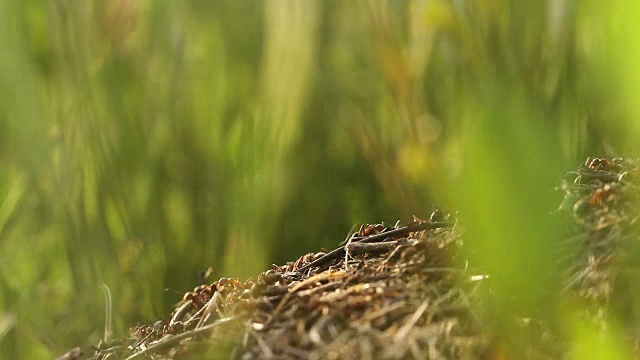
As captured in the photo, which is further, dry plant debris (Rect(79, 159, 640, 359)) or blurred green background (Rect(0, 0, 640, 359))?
blurred green background (Rect(0, 0, 640, 359))

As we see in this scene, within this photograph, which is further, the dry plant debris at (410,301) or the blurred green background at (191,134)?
the blurred green background at (191,134)

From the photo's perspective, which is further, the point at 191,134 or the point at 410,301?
the point at 191,134

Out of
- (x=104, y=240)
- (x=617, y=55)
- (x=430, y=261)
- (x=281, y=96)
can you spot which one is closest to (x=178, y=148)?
(x=104, y=240)

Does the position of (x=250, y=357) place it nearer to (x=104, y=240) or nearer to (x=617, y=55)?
(x=617, y=55)
